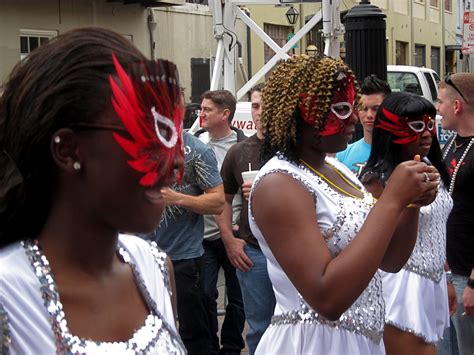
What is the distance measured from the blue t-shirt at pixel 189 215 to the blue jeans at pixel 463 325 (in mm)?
1666

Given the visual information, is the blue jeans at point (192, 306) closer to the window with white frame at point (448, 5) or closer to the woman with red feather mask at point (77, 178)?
the woman with red feather mask at point (77, 178)

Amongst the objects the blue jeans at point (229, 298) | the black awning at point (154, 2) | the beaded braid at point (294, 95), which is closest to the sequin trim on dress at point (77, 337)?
the beaded braid at point (294, 95)

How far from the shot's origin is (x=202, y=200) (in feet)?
18.4

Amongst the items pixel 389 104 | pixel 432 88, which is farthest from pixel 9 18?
pixel 389 104

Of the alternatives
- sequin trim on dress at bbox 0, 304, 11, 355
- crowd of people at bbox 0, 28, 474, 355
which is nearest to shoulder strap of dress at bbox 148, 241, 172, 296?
crowd of people at bbox 0, 28, 474, 355

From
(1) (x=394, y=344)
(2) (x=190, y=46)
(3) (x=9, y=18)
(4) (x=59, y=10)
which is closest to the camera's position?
(1) (x=394, y=344)

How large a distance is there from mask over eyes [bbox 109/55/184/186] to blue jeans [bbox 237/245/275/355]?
12.5ft

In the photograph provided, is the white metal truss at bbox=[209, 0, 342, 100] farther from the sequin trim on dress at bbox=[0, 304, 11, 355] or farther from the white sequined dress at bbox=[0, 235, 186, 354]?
the sequin trim on dress at bbox=[0, 304, 11, 355]

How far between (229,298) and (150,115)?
5.05 metres

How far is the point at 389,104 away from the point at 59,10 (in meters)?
13.7

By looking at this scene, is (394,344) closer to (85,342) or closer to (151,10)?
(85,342)

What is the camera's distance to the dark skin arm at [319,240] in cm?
268

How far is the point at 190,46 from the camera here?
21047 mm

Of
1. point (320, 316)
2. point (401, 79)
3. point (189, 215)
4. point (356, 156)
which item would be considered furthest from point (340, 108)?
point (401, 79)
